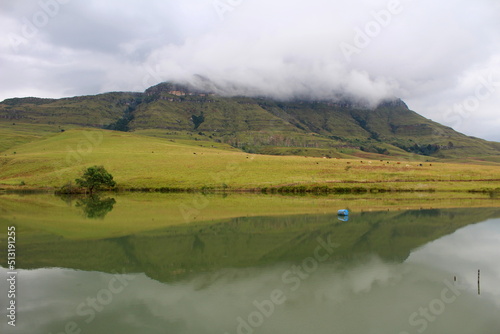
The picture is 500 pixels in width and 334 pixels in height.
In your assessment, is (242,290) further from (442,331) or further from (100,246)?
(100,246)

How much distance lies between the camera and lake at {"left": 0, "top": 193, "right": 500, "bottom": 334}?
19438 millimetres

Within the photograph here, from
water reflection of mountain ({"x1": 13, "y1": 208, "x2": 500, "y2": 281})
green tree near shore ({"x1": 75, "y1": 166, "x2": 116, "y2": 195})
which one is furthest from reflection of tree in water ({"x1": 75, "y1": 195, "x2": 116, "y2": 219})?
green tree near shore ({"x1": 75, "y1": 166, "x2": 116, "y2": 195})

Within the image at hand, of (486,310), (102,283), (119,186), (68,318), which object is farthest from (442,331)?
(119,186)

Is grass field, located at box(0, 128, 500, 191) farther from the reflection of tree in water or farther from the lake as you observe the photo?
the lake

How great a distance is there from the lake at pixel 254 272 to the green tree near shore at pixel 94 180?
3649 cm

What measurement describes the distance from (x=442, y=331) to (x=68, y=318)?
20.3 meters

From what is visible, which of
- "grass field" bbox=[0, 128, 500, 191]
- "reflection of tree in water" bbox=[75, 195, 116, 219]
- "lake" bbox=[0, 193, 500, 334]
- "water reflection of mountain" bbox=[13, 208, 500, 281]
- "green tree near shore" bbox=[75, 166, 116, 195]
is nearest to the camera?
"lake" bbox=[0, 193, 500, 334]

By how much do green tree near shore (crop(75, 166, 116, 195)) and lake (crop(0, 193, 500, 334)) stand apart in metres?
36.5

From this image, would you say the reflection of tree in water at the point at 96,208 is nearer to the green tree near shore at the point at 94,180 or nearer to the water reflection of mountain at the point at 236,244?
the water reflection of mountain at the point at 236,244

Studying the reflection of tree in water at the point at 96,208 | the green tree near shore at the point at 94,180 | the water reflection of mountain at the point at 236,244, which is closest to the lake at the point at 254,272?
the water reflection of mountain at the point at 236,244

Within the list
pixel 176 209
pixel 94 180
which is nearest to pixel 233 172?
pixel 94 180

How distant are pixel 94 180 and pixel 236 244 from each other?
65965 mm

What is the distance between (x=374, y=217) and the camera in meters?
52.4

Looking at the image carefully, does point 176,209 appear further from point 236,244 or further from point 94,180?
point 94,180
